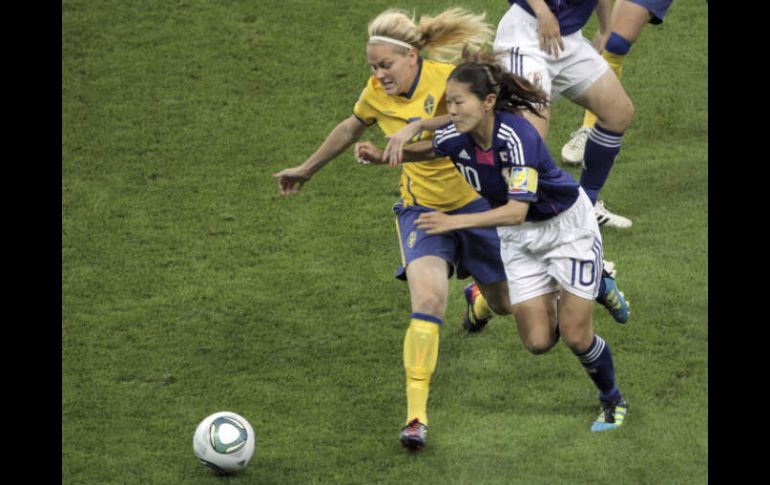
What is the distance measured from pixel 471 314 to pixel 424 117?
152cm

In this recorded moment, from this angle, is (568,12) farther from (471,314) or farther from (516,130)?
(471,314)

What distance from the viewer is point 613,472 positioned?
6.83 metres

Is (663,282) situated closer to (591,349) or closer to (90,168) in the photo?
(591,349)

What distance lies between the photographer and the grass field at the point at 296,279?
7.16 m

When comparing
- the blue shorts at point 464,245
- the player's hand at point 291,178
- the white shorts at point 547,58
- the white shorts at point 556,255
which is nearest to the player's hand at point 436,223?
the white shorts at point 556,255

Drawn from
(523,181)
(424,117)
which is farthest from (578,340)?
(424,117)

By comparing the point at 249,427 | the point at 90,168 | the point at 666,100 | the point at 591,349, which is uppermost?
the point at 591,349

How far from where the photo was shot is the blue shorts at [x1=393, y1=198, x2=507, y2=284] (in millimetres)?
7430

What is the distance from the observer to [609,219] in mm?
9500

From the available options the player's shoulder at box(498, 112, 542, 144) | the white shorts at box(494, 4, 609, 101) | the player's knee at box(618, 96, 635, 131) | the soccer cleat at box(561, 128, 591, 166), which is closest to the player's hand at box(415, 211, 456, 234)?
the player's shoulder at box(498, 112, 542, 144)
